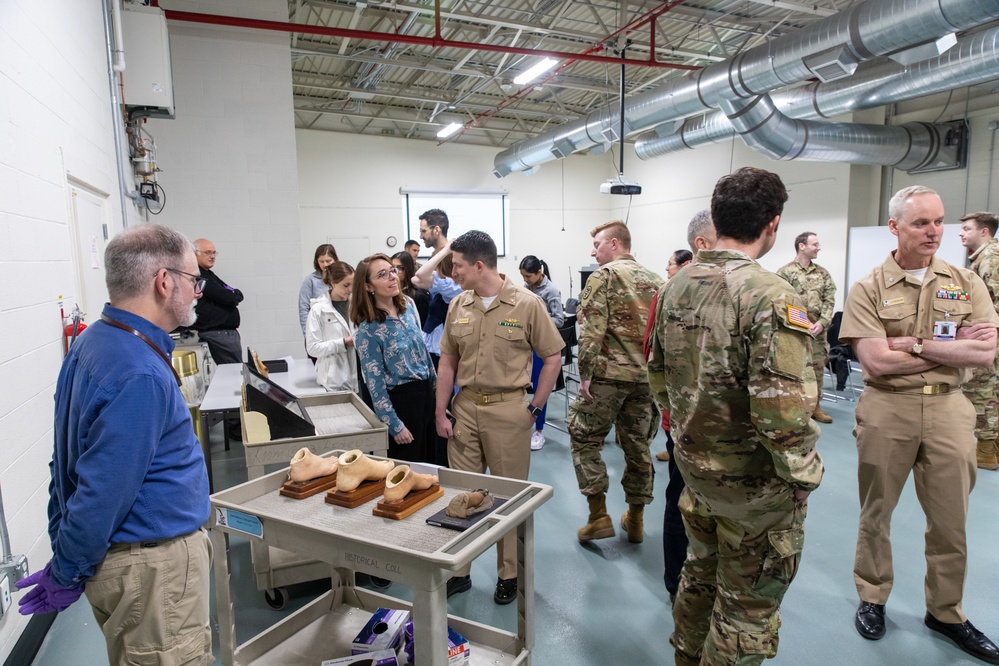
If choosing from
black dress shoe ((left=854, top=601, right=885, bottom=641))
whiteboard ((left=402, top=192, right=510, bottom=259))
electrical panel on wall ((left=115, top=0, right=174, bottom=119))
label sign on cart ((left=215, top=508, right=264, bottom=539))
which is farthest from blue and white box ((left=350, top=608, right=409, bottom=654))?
whiteboard ((left=402, top=192, right=510, bottom=259))

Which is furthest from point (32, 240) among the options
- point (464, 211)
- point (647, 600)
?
point (464, 211)

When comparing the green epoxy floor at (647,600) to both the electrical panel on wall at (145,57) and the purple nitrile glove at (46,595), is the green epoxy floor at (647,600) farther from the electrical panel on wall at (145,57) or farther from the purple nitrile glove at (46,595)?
the electrical panel on wall at (145,57)

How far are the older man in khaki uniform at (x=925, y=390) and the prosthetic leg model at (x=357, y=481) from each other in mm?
1841

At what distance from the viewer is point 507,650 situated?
184cm

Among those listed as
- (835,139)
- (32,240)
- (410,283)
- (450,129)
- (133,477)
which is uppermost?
(450,129)

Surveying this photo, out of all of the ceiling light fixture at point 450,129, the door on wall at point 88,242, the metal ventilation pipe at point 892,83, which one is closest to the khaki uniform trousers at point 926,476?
the door on wall at point 88,242

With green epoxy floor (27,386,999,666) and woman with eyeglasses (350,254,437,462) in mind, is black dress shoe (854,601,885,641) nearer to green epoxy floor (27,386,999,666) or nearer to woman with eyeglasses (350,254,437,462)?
green epoxy floor (27,386,999,666)

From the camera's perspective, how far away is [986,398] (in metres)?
3.92

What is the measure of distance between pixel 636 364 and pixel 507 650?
1.45 metres

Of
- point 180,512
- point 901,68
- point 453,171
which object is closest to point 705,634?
point 180,512

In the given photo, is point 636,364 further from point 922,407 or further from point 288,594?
point 288,594

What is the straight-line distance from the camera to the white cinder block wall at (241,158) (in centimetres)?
538

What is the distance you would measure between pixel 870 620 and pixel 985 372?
263 cm

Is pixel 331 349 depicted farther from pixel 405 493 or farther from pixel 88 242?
pixel 405 493
